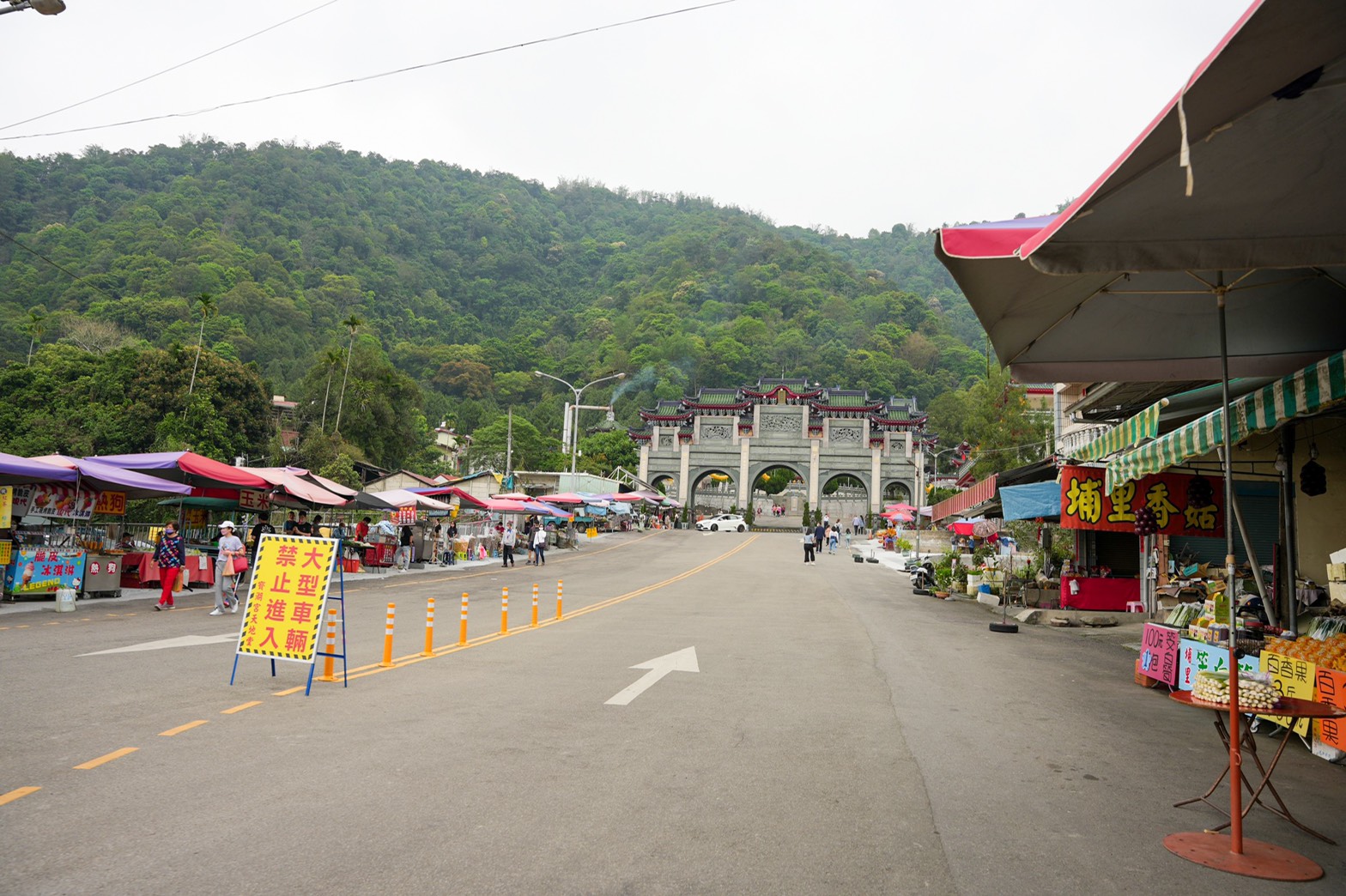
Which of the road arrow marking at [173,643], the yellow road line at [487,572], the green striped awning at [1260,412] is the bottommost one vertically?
the road arrow marking at [173,643]

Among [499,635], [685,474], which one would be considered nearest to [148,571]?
[499,635]

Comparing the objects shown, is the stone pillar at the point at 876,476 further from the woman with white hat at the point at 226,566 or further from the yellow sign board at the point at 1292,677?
the yellow sign board at the point at 1292,677

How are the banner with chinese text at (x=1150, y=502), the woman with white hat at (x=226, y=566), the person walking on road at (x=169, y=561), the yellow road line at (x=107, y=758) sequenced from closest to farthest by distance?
the yellow road line at (x=107, y=758)
the banner with chinese text at (x=1150, y=502)
the woman with white hat at (x=226, y=566)
the person walking on road at (x=169, y=561)

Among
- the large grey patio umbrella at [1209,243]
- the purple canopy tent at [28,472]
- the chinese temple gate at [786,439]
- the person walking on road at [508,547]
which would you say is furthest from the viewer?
the chinese temple gate at [786,439]

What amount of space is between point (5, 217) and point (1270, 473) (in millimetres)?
108224

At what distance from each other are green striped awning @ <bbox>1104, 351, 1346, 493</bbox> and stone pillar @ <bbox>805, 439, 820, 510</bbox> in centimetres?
7422

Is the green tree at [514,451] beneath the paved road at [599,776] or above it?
above

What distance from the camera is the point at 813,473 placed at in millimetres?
Result: 85562

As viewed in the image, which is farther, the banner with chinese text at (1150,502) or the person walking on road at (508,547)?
the person walking on road at (508,547)

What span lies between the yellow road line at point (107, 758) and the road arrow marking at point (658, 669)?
4186 millimetres

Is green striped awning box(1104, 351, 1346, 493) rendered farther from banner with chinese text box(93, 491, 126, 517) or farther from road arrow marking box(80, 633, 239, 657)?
banner with chinese text box(93, 491, 126, 517)

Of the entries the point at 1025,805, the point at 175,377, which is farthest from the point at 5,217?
the point at 1025,805

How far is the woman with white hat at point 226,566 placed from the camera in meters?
16.6

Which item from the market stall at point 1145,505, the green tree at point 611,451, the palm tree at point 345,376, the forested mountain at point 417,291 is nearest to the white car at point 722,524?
the green tree at point 611,451
